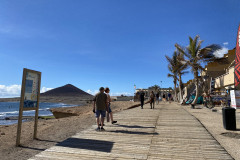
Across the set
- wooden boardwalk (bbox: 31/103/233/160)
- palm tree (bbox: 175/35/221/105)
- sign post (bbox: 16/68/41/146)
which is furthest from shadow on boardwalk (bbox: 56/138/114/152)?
palm tree (bbox: 175/35/221/105)

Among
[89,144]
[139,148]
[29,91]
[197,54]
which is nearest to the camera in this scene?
[139,148]

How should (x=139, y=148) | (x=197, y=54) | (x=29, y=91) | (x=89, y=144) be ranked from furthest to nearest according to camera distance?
1. (x=197, y=54)
2. (x=29, y=91)
3. (x=89, y=144)
4. (x=139, y=148)

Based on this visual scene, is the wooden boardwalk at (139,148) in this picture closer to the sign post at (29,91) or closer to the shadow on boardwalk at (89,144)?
the shadow on boardwalk at (89,144)

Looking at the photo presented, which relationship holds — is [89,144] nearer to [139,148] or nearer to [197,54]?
[139,148]

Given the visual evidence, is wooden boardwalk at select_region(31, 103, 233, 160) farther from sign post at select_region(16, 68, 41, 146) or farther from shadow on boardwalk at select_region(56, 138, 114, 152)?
sign post at select_region(16, 68, 41, 146)

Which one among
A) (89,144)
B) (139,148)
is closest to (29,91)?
(89,144)

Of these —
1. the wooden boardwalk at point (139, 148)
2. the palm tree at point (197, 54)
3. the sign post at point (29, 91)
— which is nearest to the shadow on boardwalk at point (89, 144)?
the wooden boardwalk at point (139, 148)

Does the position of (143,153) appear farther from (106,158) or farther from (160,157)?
(106,158)

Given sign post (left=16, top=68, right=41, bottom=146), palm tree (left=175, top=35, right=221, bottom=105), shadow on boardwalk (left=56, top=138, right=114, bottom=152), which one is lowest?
shadow on boardwalk (left=56, top=138, right=114, bottom=152)

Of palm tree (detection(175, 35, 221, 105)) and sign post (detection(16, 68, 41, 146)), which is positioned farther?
palm tree (detection(175, 35, 221, 105))

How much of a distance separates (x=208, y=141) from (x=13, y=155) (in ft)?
16.8

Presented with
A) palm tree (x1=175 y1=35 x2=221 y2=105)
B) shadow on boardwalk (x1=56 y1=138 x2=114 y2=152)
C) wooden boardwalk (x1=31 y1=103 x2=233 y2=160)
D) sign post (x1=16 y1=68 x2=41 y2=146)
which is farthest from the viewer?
palm tree (x1=175 y1=35 x2=221 y2=105)

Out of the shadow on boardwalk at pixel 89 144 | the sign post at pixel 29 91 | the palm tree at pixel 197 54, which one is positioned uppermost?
the palm tree at pixel 197 54

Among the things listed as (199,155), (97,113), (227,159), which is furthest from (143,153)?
(97,113)
